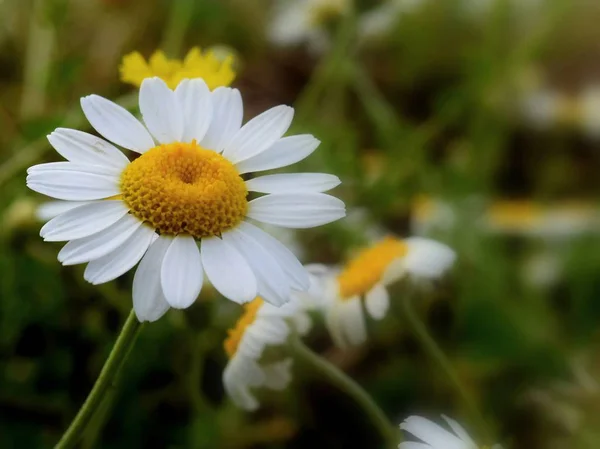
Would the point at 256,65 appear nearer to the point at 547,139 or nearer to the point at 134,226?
the point at 547,139

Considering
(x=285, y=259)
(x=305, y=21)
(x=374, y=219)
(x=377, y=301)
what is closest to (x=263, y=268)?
(x=285, y=259)

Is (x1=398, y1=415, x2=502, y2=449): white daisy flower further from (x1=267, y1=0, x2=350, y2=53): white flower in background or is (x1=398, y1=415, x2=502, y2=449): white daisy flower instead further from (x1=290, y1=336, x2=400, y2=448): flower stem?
(x1=267, y1=0, x2=350, y2=53): white flower in background

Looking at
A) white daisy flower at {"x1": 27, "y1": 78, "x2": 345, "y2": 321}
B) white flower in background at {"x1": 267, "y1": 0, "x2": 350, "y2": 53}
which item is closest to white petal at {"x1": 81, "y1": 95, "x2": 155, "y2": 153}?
white daisy flower at {"x1": 27, "y1": 78, "x2": 345, "y2": 321}

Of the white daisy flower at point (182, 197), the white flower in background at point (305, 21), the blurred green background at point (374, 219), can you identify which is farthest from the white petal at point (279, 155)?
the white flower in background at point (305, 21)

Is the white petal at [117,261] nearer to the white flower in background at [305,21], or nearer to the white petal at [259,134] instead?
the white petal at [259,134]

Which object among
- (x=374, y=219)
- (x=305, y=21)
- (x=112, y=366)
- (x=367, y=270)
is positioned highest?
(x=305, y=21)

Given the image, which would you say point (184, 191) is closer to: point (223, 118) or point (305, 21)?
point (223, 118)

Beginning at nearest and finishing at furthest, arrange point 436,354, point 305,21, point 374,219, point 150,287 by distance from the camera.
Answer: point 150,287
point 436,354
point 374,219
point 305,21
